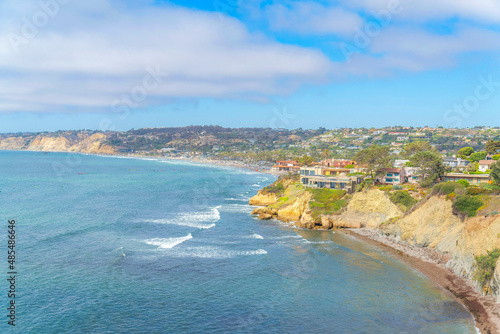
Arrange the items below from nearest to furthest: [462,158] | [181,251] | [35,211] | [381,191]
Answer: [181,251] → [381,191] → [35,211] → [462,158]

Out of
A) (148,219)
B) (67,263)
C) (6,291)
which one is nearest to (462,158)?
(148,219)

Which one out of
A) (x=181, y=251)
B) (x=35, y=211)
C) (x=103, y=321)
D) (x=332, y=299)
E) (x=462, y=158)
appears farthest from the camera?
(x=462, y=158)

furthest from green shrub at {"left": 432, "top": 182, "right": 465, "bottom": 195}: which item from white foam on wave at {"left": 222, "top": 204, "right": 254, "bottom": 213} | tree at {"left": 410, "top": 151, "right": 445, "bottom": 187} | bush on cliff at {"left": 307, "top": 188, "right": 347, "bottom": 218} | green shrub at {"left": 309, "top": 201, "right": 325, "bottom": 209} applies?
white foam on wave at {"left": 222, "top": 204, "right": 254, "bottom": 213}

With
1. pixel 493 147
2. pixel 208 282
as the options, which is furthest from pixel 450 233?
pixel 493 147

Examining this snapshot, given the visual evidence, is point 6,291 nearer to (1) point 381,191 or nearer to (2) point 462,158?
(1) point 381,191

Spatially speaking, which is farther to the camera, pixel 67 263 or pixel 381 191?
pixel 381 191

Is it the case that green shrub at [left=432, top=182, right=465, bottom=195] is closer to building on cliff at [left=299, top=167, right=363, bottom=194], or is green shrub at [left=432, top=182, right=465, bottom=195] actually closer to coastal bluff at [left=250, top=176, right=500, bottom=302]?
coastal bluff at [left=250, top=176, right=500, bottom=302]

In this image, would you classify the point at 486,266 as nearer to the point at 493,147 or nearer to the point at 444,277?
the point at 444,277
